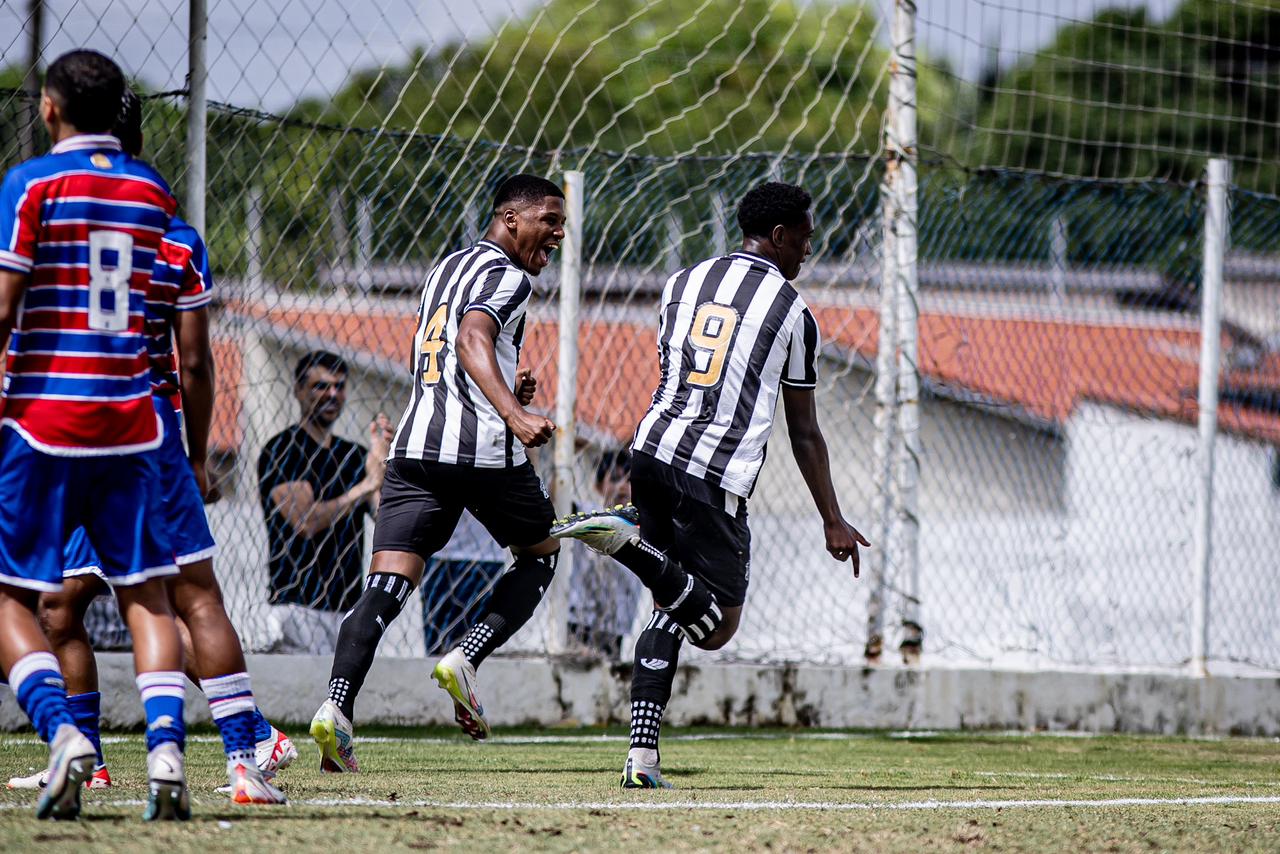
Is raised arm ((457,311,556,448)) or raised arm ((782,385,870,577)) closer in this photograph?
raised arm ((457,311,556,448))

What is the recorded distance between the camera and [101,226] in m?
3.89

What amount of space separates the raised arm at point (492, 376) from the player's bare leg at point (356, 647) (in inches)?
28.1

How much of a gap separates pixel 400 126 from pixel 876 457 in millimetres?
2997

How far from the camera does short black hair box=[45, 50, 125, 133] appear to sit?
155 inches

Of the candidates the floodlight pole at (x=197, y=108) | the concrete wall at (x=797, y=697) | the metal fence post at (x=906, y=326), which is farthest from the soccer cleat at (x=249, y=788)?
the metal fence post at (x=906, y=326)

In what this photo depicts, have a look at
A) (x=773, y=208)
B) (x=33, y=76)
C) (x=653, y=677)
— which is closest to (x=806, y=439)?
(x=773, y=208)

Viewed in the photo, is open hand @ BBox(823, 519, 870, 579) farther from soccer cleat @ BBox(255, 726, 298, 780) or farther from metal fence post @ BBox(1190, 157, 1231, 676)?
metal fence post @ BBox(1190, 157, 1231, 676)

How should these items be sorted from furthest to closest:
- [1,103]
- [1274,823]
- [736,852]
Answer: [1,103] → [1274,823] → [736,852]

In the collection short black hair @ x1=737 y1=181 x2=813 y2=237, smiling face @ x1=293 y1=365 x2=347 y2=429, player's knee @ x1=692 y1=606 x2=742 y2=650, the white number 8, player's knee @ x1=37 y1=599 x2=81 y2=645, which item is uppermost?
short black hair @ x1=737 y1=181 x2=813 y2=237

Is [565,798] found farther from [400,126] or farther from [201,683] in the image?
[400,126]

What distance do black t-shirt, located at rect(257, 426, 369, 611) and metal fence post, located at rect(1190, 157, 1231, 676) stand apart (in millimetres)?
4794

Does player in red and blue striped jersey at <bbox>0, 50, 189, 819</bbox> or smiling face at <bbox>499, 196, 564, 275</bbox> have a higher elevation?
smiling face at <bbox>499, 196, 564, 275</bbox>

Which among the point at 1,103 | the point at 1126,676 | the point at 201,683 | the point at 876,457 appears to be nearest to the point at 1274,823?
the point at 201,683

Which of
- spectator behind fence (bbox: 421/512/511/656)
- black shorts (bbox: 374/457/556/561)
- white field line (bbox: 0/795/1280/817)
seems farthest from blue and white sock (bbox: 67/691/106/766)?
spectator behind fence (bbox: 421/512/511/656)
